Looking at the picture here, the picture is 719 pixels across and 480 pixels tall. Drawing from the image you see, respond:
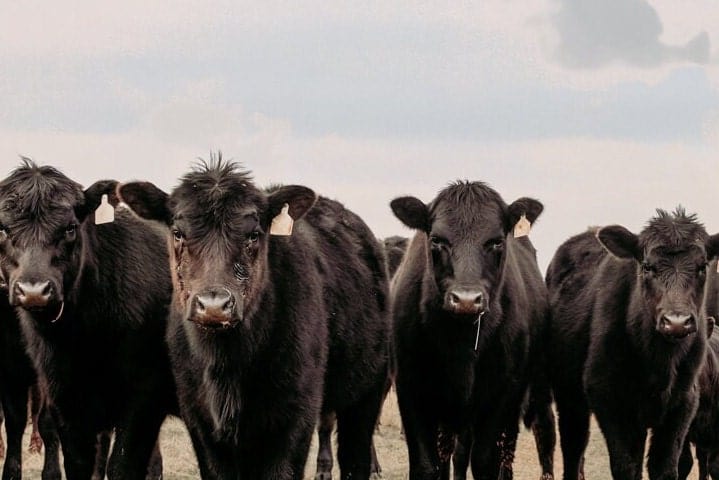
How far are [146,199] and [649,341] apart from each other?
4170 millimetres

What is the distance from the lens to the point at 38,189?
294 inches

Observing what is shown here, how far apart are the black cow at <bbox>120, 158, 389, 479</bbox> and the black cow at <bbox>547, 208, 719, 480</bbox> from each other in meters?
2.69

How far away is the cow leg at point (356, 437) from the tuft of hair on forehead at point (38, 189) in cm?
292

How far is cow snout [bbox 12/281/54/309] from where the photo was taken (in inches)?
272

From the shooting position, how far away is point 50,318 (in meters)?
7.54

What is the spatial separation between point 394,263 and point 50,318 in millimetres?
8849

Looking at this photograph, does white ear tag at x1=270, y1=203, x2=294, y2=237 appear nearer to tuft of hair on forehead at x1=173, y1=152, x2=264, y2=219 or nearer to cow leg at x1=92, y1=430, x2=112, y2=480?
tuft of hair on forehead at x1=173, y1=152, x2=264, y2=219

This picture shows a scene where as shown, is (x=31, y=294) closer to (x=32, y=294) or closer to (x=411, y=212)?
(x=32, y=294)

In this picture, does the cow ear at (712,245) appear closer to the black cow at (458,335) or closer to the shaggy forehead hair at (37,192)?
the black cow at (458,335)

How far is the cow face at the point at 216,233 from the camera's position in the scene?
6.08 m

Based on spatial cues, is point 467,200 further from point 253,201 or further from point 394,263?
point 394,263

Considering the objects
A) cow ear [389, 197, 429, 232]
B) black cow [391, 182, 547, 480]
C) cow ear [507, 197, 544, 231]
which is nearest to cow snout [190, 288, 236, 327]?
black cow [391, 182, 547, 480]

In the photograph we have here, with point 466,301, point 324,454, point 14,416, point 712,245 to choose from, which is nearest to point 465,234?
point 466,301

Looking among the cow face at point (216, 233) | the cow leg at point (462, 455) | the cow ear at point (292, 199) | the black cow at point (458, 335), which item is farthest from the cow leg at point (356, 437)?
the cow face at point (216, 233)
